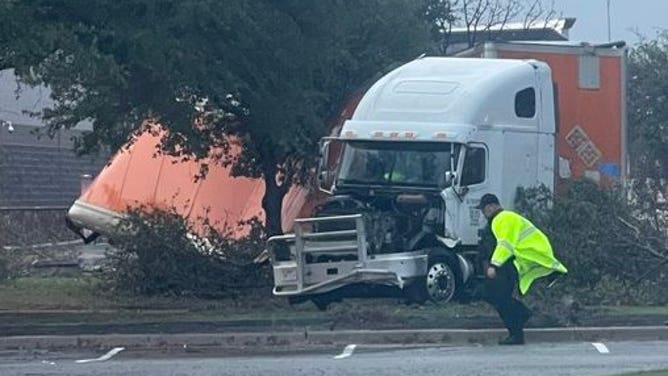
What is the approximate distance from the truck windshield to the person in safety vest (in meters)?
4.04

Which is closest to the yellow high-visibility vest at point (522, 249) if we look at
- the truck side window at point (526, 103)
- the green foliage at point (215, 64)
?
the green foliage at point (215, 64)

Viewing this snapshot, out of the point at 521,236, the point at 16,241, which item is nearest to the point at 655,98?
the point at 16,241

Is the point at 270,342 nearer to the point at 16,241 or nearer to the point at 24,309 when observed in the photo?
the point at 24,309

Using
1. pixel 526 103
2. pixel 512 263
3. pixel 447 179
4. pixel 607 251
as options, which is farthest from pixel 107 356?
pixel 526 103

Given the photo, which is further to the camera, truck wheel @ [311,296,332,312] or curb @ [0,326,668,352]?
truck wheel @ [311,296,332,312]

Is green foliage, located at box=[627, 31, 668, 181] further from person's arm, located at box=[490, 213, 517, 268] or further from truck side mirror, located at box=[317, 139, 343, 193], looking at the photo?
person's arm, located at box=[490, 213, 517, 268]

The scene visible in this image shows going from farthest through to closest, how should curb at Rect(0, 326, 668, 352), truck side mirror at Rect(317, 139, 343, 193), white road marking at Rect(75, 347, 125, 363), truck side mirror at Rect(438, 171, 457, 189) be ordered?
truck side mirror at Rect(317, 139, 343, 193) → truck side mirror at Rect(438, 171, 457, 189) → curb at Rect(0, 326, 668, 352) → white road marking at Rect(75, 347, 125, 363)

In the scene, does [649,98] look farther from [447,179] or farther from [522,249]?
[522,249]

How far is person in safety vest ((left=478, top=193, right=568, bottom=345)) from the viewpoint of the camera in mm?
17047

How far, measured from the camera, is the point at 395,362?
15.3 metres

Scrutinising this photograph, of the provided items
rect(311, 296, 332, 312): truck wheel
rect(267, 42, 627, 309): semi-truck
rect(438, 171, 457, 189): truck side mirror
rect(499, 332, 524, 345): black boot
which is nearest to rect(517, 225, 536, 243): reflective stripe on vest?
rect(499, 332, 524, 345): black boot

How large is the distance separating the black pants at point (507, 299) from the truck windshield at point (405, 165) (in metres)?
4.28

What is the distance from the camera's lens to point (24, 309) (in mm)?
23547

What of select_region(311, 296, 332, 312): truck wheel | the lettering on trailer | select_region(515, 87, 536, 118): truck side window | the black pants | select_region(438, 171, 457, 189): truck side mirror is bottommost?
select_region(311, 296, 332, 312): truck wheel
